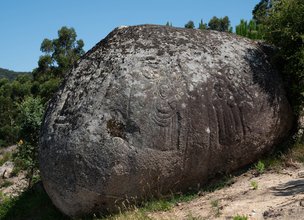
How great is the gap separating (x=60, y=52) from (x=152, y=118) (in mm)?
16844

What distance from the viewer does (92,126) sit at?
6715mm

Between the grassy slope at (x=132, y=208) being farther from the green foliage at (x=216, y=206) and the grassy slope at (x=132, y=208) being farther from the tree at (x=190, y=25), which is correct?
the tree at (x=190, y=25)

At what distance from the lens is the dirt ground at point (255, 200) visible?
211 inches

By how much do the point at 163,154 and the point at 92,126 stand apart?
1.13 m

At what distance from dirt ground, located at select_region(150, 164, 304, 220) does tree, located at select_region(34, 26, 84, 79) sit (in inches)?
641

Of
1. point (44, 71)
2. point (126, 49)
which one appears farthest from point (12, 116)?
point (126, 49)

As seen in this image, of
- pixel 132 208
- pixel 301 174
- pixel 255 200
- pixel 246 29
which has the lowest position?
pixel 132 208

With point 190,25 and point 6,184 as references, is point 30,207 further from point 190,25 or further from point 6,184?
point 190,25

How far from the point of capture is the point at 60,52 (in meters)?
22.6

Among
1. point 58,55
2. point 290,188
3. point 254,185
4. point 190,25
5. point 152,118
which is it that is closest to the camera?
point 290,188

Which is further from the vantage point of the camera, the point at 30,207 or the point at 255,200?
the point at 30,207

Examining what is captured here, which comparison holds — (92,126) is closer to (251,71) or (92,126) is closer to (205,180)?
(205,180)

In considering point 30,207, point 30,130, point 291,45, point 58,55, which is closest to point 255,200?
point 291,45

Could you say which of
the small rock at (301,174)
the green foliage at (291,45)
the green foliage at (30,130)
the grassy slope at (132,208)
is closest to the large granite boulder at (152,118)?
the grassy slope at (132,208)
